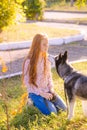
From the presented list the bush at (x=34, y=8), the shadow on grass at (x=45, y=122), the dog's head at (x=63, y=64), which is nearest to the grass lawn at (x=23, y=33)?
the bush at (x=34, y=8)

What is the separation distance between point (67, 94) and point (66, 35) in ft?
31.7

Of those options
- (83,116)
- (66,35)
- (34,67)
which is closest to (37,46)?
(34,67)

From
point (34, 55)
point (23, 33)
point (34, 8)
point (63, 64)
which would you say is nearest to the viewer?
point (63, 64)

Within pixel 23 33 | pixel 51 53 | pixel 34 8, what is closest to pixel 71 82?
pixel 51 53

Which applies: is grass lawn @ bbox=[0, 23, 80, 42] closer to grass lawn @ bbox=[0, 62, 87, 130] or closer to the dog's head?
grass lawn @ bbox=[0, 62, 87, 130]

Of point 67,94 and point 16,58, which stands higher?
point 67,94

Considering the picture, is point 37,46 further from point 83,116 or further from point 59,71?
point 83,116

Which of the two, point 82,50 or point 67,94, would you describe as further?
point 82,50

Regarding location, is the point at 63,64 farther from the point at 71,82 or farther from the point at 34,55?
the point at 34,55

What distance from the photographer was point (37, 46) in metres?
6.20

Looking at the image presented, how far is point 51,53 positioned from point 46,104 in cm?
613

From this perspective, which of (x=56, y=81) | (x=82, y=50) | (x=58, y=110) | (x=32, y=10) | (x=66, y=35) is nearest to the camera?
(x=58, y=110)

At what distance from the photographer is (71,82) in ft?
19.4

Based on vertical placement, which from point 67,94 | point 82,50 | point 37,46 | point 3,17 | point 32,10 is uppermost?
point 37,46
